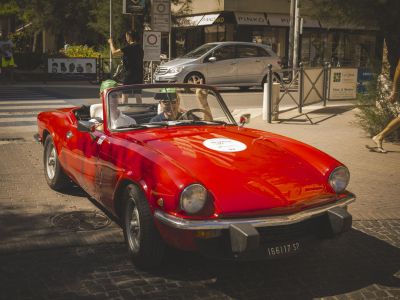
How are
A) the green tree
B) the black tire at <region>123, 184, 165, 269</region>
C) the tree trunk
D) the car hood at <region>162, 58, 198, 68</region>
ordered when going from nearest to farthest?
the black tire at <region>123, 184, 165, 269</region>
the green tree
the tree trunk
the car hood at <region>162, 58, 198, 68</region>

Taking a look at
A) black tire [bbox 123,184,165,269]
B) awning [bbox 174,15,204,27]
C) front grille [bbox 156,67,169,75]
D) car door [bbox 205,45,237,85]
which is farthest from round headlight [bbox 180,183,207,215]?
awning [bbox 174,15,204,27]

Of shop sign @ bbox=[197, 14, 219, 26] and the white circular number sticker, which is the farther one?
shop sign @ bbox=[197, 14, 219, 26]

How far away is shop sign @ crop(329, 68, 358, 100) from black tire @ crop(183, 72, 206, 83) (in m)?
6.29

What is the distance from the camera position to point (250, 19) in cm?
3425

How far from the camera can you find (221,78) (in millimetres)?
20812

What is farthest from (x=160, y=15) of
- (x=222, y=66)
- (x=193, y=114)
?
(x=193, y=114)

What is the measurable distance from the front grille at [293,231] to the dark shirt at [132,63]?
23.5 ft

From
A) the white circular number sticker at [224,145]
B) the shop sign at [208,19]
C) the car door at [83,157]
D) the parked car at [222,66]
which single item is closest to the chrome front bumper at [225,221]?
the white circular number sticker at [224,145]

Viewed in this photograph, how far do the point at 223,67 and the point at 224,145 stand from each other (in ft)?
54.1

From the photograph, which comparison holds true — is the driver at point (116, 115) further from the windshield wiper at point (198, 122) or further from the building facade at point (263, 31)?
the building facade at point (263, 31)

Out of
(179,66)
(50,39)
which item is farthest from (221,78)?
(50,39)

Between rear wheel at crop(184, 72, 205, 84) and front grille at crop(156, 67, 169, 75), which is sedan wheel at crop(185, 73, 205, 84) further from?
front grille at crop(156, 67, 169, 75)

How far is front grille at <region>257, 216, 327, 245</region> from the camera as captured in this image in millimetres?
3826

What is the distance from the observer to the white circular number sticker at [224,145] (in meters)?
4.51
